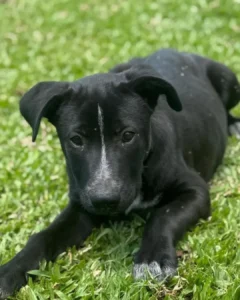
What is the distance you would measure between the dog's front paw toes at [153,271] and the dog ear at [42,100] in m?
1.15

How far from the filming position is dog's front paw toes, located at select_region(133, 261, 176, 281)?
406cm

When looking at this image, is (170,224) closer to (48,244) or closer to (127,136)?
(127,136)

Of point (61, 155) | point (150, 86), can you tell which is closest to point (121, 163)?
point (150, 86)

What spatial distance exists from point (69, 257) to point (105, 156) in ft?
2.86

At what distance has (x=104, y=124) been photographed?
164 inches

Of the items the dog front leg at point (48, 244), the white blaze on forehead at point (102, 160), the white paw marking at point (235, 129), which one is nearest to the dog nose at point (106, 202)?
the white blaze on forehead at point (102, 160)

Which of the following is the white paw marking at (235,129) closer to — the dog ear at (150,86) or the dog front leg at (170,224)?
the dog front leg at (170,224)

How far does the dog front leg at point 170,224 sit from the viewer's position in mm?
4129

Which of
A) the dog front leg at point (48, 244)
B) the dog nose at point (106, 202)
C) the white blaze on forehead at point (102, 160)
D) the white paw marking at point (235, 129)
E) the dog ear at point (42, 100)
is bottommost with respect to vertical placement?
the white paw marking at point (235, 129)

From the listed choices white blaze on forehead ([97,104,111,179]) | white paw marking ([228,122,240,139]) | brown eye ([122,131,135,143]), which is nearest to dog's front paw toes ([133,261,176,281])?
white blaze on forehead ([97,104,111,179])

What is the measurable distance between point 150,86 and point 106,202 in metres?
0.90

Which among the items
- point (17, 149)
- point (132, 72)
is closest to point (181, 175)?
point (132, 72)

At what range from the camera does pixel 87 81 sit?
14.6 ft

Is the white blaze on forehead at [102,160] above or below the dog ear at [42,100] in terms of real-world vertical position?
below
